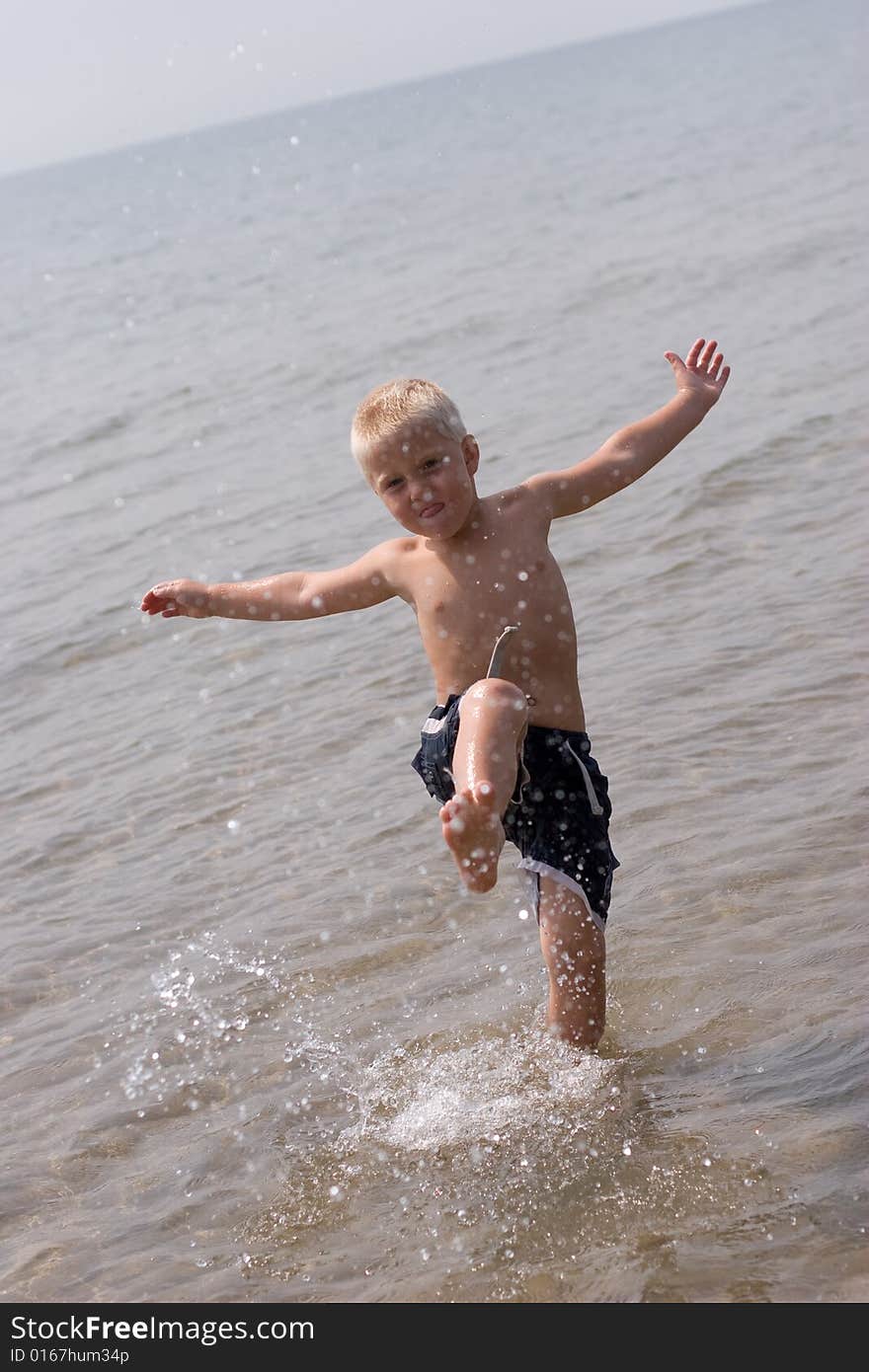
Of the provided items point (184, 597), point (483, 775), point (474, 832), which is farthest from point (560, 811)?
point (184, 597)

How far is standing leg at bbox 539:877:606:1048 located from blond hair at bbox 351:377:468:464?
1096 millimetres

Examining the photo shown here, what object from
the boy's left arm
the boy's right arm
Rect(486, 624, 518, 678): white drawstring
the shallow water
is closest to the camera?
the shallow water

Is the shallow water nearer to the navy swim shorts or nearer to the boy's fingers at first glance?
the navy swim shorts

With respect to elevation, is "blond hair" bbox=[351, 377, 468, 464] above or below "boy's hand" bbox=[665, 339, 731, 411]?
above

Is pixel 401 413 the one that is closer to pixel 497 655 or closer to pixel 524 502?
pixel 524 502

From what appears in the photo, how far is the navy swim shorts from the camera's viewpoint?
141 inches

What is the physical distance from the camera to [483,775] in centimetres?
317

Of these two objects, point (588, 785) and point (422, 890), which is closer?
point (588, 785)

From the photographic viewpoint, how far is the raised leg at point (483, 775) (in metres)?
3.04

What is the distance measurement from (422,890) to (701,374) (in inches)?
72.8

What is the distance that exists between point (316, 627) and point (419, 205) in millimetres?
24549

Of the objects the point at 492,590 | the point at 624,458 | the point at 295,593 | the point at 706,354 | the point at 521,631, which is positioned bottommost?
the point at 521,631

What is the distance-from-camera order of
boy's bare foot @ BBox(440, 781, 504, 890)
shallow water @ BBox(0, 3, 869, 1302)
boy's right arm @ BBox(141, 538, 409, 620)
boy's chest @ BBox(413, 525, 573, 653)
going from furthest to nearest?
boy's right arm @ BBox(141, 538, 409, 620) < boy's chest @ BBox(413, 525, 573, 653) < shallow water @ BBox(0, 3, 869, 1302) < boy's bare foot @ BBox(440, 781, 504, 890)

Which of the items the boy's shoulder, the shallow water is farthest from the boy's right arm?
the shallow water
